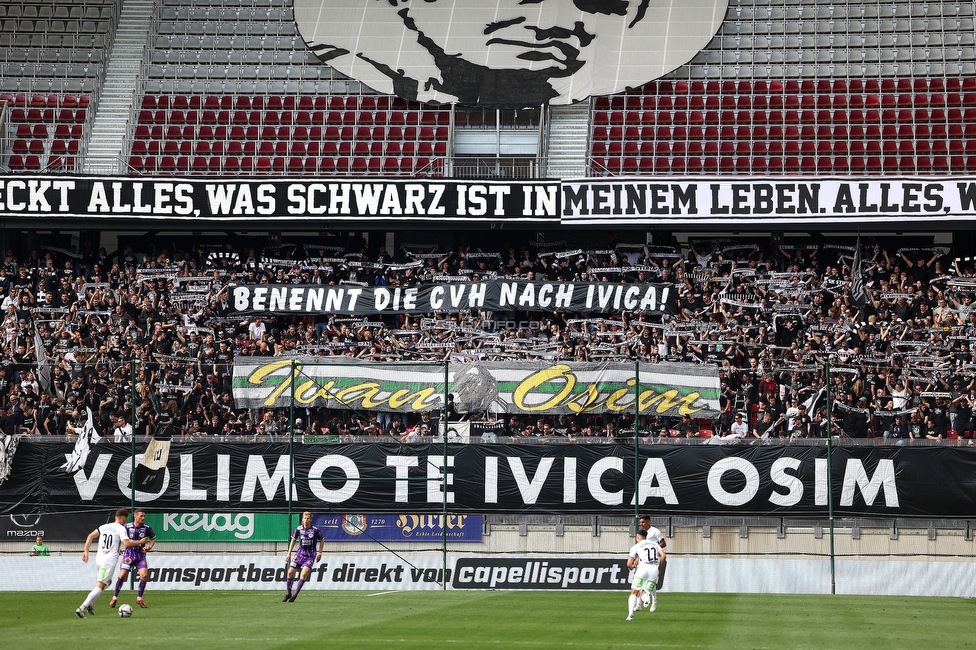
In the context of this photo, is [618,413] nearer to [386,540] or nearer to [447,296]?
[386,540]

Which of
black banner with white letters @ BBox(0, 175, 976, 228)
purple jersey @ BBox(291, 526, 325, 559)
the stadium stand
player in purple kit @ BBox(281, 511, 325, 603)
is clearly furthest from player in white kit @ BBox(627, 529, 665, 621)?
the stadium stand

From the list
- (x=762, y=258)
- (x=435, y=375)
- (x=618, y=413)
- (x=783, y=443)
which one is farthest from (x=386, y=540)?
(x=762, y=258)

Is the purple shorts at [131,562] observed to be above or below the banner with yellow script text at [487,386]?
below

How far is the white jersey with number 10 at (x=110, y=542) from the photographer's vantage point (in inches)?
712

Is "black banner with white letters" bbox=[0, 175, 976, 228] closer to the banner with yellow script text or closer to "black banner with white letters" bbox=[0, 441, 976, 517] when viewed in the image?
the banner with yellow script text

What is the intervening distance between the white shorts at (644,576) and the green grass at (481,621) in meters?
0.45

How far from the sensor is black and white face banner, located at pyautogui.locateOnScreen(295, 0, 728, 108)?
34.9 metres

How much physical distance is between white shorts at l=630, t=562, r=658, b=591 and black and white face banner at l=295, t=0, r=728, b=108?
1876cm

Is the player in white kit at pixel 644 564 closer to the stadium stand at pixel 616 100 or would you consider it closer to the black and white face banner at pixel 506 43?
the stadium stand at pixel 616 100

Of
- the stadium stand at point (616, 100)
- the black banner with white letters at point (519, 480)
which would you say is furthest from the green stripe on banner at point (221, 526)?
the stadium stand at point (616, 100)

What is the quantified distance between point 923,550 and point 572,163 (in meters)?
14.5

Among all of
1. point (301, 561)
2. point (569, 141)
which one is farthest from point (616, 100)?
point (301, 561)

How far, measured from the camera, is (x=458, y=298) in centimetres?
2934

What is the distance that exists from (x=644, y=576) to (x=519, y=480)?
18.9 feet
